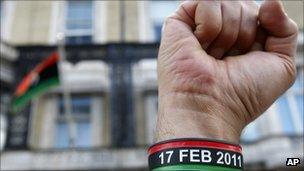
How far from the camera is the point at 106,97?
12469mm

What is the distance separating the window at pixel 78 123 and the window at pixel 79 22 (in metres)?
1.84

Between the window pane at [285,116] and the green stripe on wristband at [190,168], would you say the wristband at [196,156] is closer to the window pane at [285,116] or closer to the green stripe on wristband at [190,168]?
the green stripe on wristband at [190,168]

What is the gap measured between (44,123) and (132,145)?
2.65 m

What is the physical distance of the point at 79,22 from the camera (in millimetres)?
13977

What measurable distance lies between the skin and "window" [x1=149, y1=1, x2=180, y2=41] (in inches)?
470

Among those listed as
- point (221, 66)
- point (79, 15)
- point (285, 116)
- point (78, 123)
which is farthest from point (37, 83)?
point (221, 66)

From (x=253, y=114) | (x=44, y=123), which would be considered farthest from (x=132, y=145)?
(x=253, y=114)

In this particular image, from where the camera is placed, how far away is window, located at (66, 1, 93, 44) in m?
13.6

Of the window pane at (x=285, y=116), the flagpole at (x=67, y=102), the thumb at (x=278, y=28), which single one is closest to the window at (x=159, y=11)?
the flagpole at (x=67, y=102)

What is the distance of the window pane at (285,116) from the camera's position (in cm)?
1178

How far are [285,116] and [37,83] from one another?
241 inches

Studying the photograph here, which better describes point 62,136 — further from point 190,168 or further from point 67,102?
point 190,168

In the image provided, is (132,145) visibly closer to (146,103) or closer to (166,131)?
(146,103)

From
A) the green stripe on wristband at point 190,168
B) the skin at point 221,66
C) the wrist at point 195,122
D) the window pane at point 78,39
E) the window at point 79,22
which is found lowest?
the green stripe on wristband at point 190,168
